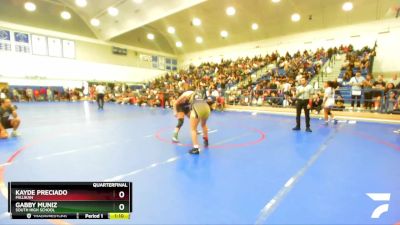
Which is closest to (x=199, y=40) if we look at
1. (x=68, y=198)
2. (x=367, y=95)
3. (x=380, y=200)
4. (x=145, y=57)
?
(x=145, y=57)

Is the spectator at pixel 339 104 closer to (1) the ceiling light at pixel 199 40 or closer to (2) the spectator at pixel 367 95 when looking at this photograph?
(2) the spectator at pixel 367 95

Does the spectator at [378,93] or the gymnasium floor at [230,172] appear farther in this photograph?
the spectator at [378,93]

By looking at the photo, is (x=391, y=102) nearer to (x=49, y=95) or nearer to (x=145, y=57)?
(x=49, y=95)

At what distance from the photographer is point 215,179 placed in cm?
→ 341

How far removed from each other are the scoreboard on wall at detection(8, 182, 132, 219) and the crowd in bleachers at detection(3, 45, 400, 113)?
3727mm

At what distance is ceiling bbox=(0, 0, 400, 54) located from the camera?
53.8 feet

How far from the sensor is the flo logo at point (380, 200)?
2467 mm

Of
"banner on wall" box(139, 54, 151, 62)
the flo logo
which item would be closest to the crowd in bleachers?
the flo logo

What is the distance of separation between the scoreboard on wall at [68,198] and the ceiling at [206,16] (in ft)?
45.2

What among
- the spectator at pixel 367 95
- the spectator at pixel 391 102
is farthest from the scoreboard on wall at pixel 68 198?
the spectator at pixel 367 95

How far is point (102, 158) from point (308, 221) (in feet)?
11.9

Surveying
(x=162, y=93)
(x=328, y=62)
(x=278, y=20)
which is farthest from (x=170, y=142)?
(x=278, y=20)

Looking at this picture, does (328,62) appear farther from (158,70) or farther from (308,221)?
(158,70)

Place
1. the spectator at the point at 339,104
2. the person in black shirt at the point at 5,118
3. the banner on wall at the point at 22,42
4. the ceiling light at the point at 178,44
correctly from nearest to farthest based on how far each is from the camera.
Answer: the person in black shirt at the point at 5,118 → the spectator at the point at 339,104 → the banner on wall at the point at 22,42 → the ceiling light at the point at 178,44
